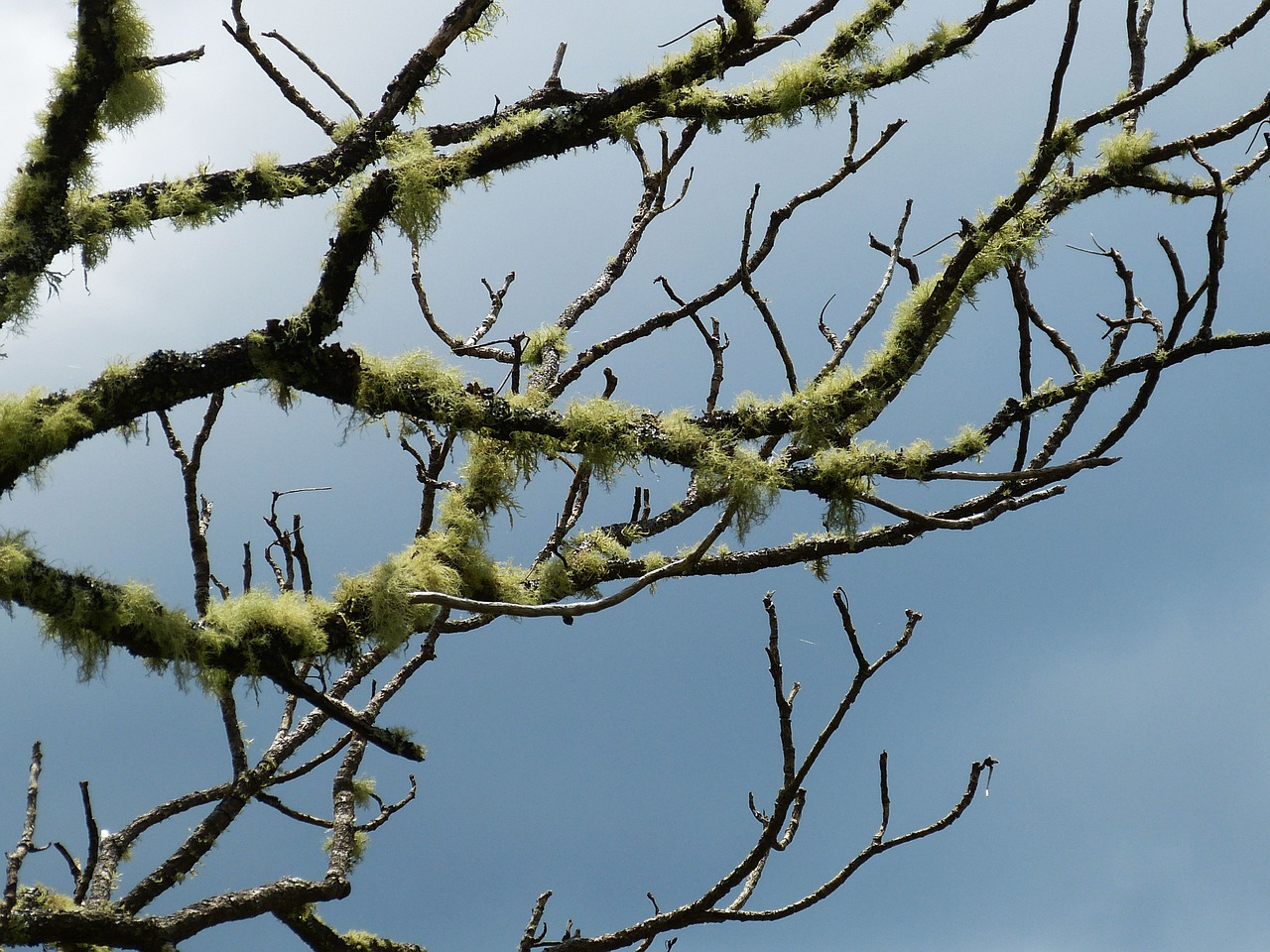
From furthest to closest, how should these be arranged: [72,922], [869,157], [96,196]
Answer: [869,157], [96,196], [72,922]

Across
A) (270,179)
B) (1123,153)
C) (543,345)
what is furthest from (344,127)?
(1123,153)

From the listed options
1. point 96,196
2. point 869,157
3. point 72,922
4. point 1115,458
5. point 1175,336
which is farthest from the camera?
point 869,157

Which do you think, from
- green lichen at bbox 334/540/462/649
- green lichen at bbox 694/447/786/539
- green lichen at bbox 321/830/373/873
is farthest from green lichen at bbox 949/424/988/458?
green lichen at bbox 321/830/373/873

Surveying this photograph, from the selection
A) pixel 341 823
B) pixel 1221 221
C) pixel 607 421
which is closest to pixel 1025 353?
pixel 1221 221

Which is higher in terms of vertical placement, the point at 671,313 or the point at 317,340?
the point at 671,313

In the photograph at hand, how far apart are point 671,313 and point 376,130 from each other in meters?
1.45

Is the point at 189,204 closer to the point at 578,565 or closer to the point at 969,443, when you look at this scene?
the point at 578,565

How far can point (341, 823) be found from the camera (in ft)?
11.8

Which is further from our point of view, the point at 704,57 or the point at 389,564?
the point at 704,57

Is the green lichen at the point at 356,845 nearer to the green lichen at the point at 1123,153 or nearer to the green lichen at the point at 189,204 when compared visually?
the green lichen at the point at 189,204

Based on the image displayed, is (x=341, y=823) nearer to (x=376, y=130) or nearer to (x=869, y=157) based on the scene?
(x=376, y=130)

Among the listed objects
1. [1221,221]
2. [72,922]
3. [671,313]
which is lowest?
[72,922]

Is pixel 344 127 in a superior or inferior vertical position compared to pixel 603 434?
superior

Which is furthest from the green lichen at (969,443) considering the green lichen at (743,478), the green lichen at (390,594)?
the green lichen at (390,594)
